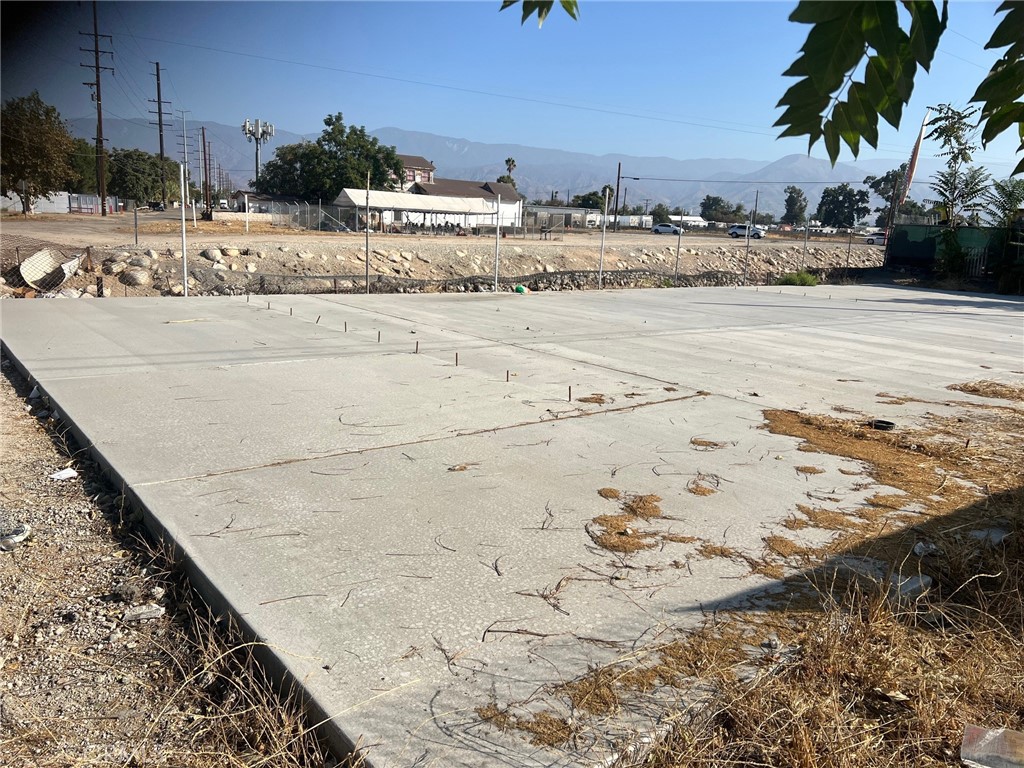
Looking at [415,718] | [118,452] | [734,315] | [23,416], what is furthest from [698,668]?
[734,315]

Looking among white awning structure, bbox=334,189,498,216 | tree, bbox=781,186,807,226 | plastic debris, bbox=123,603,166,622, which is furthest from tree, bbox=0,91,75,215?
tree, bbox=781,186,807,226

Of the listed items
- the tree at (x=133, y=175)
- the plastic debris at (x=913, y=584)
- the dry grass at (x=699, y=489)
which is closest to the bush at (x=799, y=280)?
the dry grass at (x=699, y=489)

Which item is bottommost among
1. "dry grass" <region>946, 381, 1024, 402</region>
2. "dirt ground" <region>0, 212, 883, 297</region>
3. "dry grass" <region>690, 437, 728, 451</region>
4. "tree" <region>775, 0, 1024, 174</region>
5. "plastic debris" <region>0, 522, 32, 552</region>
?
"plastic debris" <region>0, 522, 32, 552</region>

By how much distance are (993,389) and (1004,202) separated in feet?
72.0

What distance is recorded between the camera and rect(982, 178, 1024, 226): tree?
82.8 ft

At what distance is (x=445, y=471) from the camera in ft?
16.3

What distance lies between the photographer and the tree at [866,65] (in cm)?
126

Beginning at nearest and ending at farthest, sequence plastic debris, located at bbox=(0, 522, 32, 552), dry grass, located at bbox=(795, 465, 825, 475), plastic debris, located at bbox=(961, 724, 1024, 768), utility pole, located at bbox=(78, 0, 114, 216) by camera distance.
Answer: plastic debris, located at bbox=(961, 724, 1024, 768), plastic debris, located at bbox=(0, 522, 32, 552), dry grass, located at bbox=(795, 465, 825, 475), utility pole, located at bbox=(78, 0, 114, 216)

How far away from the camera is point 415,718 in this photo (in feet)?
8.08

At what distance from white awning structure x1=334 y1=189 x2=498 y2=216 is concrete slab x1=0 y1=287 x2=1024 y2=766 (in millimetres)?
41358

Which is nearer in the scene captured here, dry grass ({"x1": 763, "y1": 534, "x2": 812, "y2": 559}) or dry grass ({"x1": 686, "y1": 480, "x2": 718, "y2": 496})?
dry grass ({"x1": 763, "y1": 534, "x2": 812, "y2": 559})

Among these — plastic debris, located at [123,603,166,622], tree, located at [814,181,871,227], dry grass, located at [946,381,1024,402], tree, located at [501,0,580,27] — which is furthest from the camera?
tree, located at [814,181,871,227]

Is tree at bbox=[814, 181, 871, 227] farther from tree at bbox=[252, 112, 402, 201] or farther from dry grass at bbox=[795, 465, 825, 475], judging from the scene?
dry grass at bbox=[795, 465, 825, 475]

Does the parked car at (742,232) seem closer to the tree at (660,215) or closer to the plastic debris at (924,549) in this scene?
the tree at (660,215)
